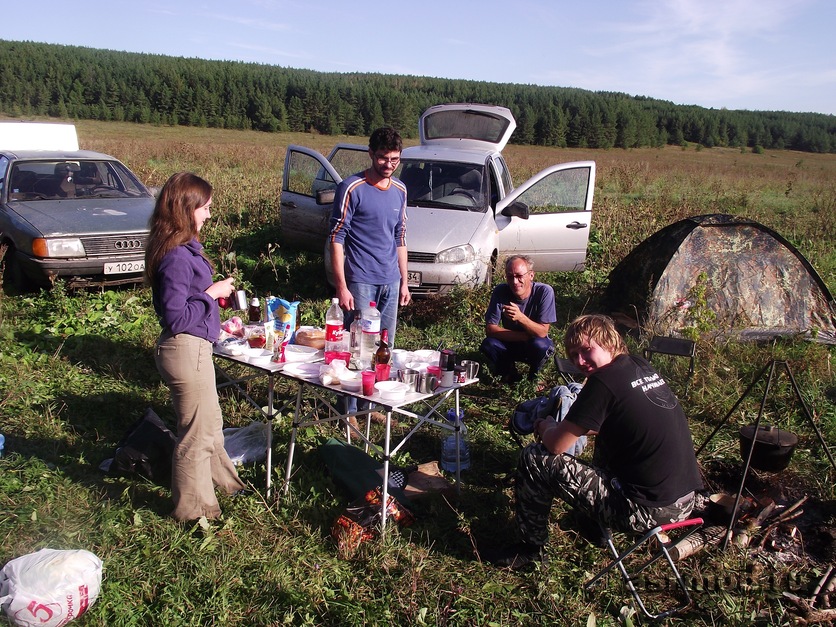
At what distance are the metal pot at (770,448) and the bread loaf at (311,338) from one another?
8.80 feet

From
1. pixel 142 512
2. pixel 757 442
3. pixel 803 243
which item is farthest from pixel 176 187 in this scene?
pixel 803 243

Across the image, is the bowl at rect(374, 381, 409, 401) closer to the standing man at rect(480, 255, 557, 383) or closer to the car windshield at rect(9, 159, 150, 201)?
the standing man at rect(480, 255, 557, 383)

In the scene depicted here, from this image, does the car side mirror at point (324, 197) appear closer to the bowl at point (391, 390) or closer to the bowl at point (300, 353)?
the bowl at point (300, 353)

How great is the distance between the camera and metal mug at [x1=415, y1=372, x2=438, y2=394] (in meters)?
3.72

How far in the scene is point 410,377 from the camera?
3.84 meters

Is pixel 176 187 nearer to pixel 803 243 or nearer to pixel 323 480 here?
pixel 323 480

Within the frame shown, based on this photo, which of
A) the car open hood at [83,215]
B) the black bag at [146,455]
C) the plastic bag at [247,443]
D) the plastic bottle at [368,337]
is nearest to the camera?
the black bag at [146,455]

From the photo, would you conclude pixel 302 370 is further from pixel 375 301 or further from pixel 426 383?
pixel 375 301

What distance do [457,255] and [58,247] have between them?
13.8ft

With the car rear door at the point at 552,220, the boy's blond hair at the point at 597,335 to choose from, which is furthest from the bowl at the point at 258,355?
the car rear door at the point at 552,220

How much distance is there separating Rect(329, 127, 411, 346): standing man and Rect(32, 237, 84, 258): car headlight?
12.9 ft

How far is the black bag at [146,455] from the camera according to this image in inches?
155

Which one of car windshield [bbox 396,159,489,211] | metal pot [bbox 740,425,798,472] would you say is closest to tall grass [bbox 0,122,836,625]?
metal pot [bbox 740,425,798,472]

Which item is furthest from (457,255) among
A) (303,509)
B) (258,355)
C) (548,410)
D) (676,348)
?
(303,509)
